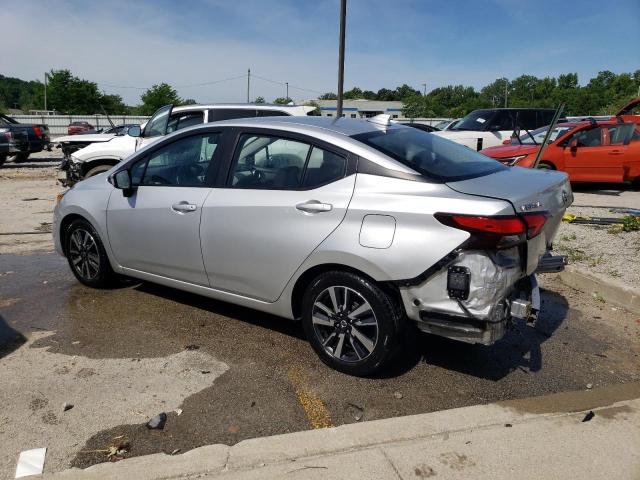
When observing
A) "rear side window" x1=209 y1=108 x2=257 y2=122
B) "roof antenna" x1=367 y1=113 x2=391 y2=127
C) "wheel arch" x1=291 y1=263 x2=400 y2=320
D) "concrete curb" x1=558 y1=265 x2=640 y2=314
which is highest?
"rear side window" x1=209 y1=108 x2=257 y2=122

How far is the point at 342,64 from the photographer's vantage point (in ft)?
38.0

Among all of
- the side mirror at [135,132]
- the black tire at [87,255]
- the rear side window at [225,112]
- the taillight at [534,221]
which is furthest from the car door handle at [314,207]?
the side mirror at [135,132]

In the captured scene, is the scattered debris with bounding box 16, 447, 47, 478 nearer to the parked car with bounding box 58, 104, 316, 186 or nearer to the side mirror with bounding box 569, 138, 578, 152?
the parked car with bounding box 58, 104, 316, 186

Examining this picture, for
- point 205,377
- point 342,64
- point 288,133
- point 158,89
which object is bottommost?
point 205,377

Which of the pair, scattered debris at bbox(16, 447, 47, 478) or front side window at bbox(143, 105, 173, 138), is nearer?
scattered debris at bbox(16, 447, 47, 478)

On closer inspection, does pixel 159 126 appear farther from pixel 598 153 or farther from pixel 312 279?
pixel 598 153

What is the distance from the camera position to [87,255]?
5180 mm

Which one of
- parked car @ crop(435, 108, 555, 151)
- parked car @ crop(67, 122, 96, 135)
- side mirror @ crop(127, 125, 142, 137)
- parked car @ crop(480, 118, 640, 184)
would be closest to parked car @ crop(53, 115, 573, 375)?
side mirror @ crop(127, 125, 142, 137)

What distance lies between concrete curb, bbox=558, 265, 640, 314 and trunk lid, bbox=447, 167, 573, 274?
157cm

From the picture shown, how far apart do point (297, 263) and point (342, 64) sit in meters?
8.93

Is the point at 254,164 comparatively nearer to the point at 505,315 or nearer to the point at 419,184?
the point at 419,184

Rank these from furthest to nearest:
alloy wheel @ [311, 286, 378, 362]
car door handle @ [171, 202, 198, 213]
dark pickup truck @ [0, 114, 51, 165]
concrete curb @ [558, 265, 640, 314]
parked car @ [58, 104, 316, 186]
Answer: dark pickup truck @ [0, 114, 51, 165] < parked car @ [58, 104, 316, 186] < concrete curb @ [558, 265, 640, 314] < car door handle @ [171, 202, 198, 213] < alloy wheel @ [311, 286, 378, 362]

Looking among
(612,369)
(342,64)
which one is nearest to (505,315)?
(612,369)

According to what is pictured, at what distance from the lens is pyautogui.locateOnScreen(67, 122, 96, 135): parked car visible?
36.1m
